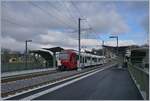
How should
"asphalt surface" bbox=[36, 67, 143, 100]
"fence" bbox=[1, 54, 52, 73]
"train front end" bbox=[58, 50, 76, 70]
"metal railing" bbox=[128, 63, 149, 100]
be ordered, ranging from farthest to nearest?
"train front end" bbox=[58, 50, 76, 70] < "fence" bbox=[1, 54, 52, 73] < "asphalt surface" bbox=[36, 67, 143, 100] < "metal railing" bbox=[128, 63, 149, 100]

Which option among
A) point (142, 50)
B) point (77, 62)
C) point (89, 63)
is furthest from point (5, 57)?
point (89, 63)

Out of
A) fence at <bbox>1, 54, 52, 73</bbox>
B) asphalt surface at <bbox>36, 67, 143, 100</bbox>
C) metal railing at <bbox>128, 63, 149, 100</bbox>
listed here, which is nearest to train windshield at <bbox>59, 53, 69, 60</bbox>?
fence at <bbox>1, 54, 52, 73</bbox>

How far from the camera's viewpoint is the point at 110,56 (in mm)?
156250

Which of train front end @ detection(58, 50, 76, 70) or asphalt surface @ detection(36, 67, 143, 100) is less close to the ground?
train front end @ detection(58, 50, 76, 70)

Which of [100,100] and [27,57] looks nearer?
[100,100]

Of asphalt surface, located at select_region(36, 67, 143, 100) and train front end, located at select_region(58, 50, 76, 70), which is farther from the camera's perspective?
train front end, located at select_region(58, 50, 76, 70)

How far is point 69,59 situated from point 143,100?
3909 cm

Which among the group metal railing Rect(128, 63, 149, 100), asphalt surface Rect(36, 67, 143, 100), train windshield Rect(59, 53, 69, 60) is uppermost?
train windshield Rect(59, 53, 69, 60)

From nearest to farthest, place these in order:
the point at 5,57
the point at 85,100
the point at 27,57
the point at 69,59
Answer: the point at 85,100
the point at 5,57
the point at 27,57
the point at 69,59

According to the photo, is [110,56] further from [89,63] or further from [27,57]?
[27,57]

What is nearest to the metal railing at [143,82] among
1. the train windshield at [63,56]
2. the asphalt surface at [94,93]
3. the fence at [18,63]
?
the asphalt surface at [94,93]

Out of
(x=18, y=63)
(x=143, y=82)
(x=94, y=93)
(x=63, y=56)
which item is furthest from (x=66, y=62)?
(x=143, y=82)

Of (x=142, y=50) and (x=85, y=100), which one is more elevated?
(x=142, y=50)

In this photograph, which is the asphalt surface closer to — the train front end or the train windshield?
the train front end
